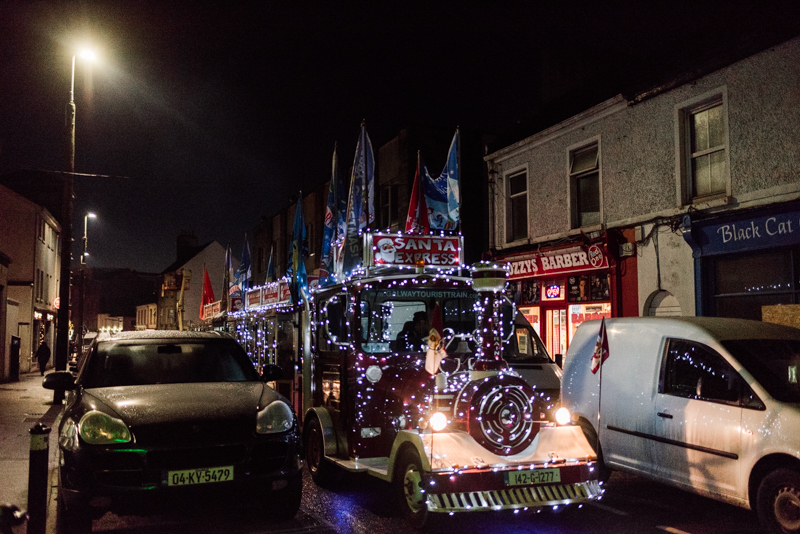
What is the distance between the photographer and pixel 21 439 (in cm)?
1067

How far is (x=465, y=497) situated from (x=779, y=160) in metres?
8.61

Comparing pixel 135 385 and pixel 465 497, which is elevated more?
pixel 135 385

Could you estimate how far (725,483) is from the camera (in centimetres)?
591

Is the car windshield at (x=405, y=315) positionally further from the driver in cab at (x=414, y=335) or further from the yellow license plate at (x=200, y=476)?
the yellow license plate at (x=200, y=476)

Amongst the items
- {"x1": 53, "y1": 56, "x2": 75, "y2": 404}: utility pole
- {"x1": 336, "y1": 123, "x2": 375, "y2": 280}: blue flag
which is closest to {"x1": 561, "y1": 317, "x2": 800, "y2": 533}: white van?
{"x1": 336, "y1": 123, "x2": 375, "y2": 280}: blue flag

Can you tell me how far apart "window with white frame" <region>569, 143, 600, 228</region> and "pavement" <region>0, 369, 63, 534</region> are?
1124 cm

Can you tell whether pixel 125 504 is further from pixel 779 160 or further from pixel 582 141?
pixel 582 141

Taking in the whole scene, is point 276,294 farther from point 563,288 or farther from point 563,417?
point 563,417

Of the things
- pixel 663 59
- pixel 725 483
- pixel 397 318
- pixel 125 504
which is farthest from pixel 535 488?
pixel 663 59

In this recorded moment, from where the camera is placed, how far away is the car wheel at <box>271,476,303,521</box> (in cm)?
573

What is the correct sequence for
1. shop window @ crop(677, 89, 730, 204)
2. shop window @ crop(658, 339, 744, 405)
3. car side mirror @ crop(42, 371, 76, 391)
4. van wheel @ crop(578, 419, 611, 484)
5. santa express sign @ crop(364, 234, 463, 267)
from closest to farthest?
shop window @ crop(658, 339, 744, 405) → car side mirror @ crop(42, 371, 76, 391) → van wheel @ crop(578, 419, 611, 484) → santa express sign @ crop(364, 234, 463, 267) → shop window @ crop(677, 89, 730, 204)

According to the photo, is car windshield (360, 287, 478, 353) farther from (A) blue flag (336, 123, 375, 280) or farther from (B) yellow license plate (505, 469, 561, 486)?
(A) blue flag (336, 123, 375, 280)

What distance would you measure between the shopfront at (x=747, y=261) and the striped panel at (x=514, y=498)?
6010mm

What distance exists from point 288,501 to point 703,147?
10192 millimetres
